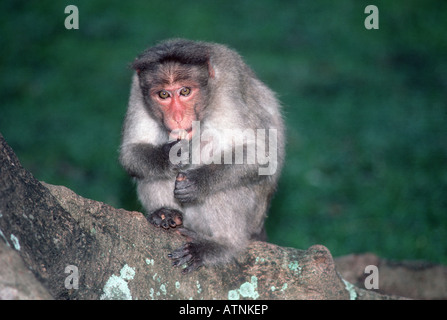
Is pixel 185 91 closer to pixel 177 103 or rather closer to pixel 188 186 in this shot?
pixel 177 103

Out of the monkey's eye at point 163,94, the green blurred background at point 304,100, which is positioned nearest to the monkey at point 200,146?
the monkey's eye at point 163,94

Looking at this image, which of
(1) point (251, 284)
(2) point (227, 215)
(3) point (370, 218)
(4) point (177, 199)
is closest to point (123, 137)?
(4) point (177, 199)

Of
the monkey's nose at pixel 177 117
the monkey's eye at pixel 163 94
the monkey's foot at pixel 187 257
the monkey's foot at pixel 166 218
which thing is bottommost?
the monkey's foot at pixel 187 257

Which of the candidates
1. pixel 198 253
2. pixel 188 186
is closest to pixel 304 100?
pixel 188 186

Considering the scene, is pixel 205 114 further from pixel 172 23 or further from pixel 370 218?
pixel 172 23

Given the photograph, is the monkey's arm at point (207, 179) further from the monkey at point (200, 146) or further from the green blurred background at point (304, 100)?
the green blurred background at point (304, 100)

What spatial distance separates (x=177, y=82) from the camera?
501cm

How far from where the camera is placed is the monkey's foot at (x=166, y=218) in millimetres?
4949

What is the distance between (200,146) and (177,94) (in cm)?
59

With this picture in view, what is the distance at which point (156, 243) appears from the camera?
459 cm

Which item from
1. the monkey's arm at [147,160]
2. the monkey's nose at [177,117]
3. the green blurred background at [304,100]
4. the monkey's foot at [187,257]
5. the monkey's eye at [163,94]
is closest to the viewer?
the monkey's foot at [187,257]

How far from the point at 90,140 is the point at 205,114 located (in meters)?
5.50

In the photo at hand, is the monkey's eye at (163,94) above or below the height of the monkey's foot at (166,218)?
above

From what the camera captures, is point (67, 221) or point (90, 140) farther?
point (90, 140)
